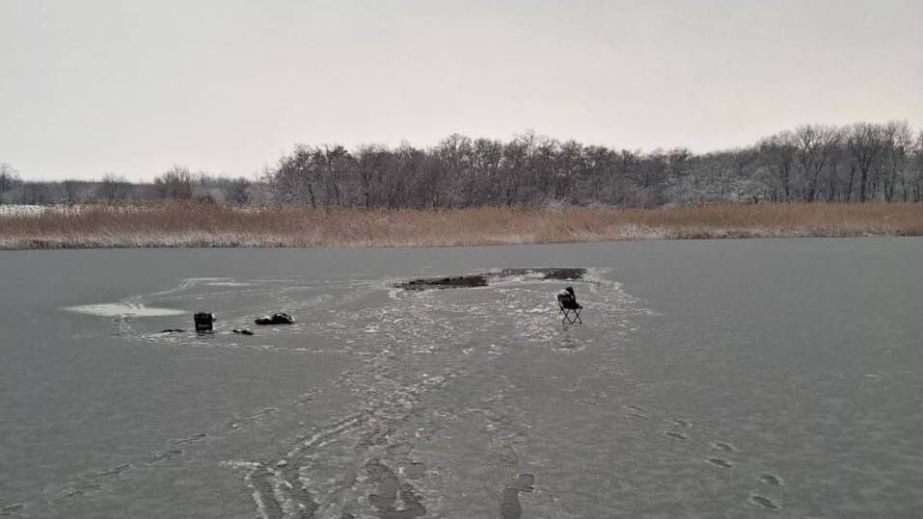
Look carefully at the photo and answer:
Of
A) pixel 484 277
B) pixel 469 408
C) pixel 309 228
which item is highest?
pixel 309 228

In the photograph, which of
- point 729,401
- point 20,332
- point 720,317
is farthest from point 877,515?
point 20,332

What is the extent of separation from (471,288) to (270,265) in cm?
609

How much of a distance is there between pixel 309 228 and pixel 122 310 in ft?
43.3

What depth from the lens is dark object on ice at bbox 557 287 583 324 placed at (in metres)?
7.02

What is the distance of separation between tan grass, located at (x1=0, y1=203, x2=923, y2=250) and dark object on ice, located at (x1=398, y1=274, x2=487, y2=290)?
9561 millimetres

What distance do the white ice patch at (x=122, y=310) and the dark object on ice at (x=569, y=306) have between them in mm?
4774

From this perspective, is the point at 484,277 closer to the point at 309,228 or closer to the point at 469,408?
the point at 469,408

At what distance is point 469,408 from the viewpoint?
161 inches

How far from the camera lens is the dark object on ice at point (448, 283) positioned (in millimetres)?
10930

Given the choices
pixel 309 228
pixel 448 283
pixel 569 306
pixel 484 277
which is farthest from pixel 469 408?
pixel 309 228

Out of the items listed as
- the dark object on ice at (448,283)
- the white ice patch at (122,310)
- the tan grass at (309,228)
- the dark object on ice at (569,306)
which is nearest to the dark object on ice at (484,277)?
the dark object on ice at (448,283)

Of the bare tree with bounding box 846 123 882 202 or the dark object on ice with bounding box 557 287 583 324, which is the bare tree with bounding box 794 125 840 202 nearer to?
the bare tree with bounding box 846 123 882 202

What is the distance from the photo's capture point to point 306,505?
8.73 feet

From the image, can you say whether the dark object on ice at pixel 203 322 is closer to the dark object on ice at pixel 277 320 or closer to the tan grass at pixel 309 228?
the dark object on ice at pixel 277 320
